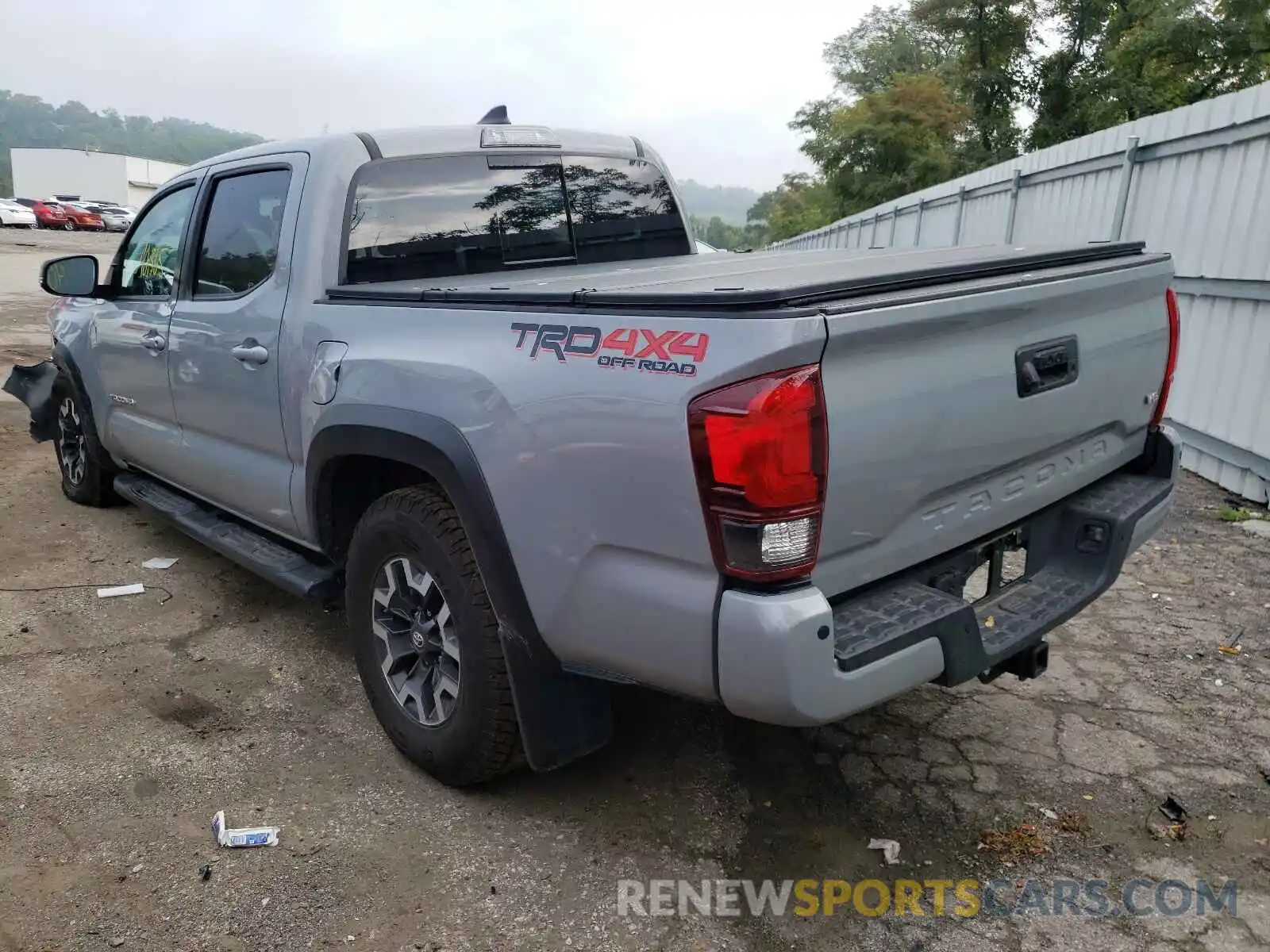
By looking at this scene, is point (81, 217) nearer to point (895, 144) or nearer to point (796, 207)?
point (895, 144)

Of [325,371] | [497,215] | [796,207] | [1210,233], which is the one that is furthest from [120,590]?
[796,207]

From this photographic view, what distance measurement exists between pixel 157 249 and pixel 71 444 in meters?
1.95

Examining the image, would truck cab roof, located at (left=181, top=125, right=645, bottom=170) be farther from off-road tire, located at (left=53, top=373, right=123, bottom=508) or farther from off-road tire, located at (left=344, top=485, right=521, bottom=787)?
off-road tire, located at (left=53, top=373, right=123, bottom=508)

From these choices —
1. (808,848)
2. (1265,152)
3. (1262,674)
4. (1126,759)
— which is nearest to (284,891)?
(808,848)

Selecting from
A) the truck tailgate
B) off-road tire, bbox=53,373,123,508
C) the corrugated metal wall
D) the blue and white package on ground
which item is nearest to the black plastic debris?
the truck tailgate

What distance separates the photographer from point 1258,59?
2678 centimetres

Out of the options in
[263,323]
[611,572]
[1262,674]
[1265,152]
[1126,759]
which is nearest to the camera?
[611,572]

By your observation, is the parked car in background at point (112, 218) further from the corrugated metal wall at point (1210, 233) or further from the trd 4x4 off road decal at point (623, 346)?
the trd 4x4 off road decal at point (623, 346)

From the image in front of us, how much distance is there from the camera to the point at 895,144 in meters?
42.5

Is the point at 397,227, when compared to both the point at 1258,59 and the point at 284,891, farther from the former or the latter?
the point at 1258,59

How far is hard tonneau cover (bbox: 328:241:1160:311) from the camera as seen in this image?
202 centimetres

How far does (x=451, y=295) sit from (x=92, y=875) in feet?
5.92

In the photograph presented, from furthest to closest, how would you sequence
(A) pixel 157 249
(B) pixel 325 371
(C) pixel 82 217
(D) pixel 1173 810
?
(C) pixel 82 217 → (A) pixel 157 249 → (B) pixel 325 371 → (D) pixel 1173 810

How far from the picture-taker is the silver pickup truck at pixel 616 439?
1.98 m
